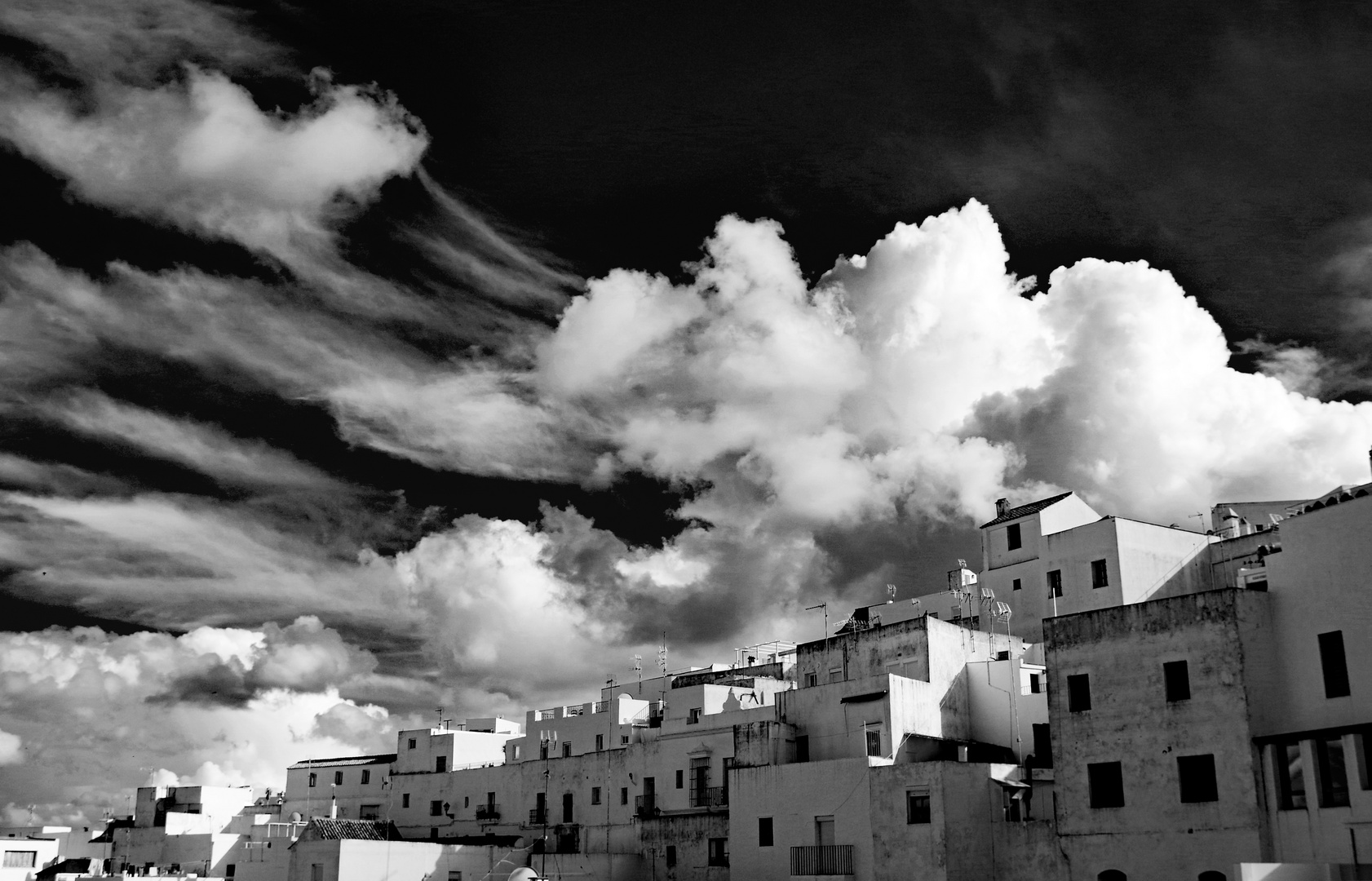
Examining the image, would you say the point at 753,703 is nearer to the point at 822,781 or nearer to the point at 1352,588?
the point at 822,781

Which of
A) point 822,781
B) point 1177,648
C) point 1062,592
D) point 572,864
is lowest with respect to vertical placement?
point 572,864

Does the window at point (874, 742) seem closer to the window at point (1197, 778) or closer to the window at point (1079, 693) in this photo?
the window at point (1079, 693)

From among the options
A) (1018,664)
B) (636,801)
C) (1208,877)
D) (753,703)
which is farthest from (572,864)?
(1208,877)

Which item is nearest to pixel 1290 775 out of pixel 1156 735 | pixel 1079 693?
pixel 1156 735

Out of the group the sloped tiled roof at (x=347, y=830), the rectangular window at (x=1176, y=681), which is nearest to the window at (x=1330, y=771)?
the rectangular window at (x=1176, y=681)

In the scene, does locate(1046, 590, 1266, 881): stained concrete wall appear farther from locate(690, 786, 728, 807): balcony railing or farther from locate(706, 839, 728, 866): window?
locate(690, 786, 728, 807): balcony railing

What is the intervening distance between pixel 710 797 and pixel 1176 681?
96.9ft

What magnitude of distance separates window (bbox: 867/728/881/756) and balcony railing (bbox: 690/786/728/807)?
10991 mm

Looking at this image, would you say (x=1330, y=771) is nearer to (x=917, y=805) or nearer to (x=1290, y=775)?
(x=1290, y=775)

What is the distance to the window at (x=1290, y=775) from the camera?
41.3 metres

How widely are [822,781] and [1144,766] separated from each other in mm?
14869

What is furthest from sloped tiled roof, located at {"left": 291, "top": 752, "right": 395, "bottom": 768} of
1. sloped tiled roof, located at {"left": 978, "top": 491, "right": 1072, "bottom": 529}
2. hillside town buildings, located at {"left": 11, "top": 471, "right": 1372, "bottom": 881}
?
sloped tiled roof, located at {"left": 978, "top": 491, "right": 1072, "bottom": 529}

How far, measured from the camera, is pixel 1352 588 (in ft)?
137

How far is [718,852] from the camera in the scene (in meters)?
61.5
